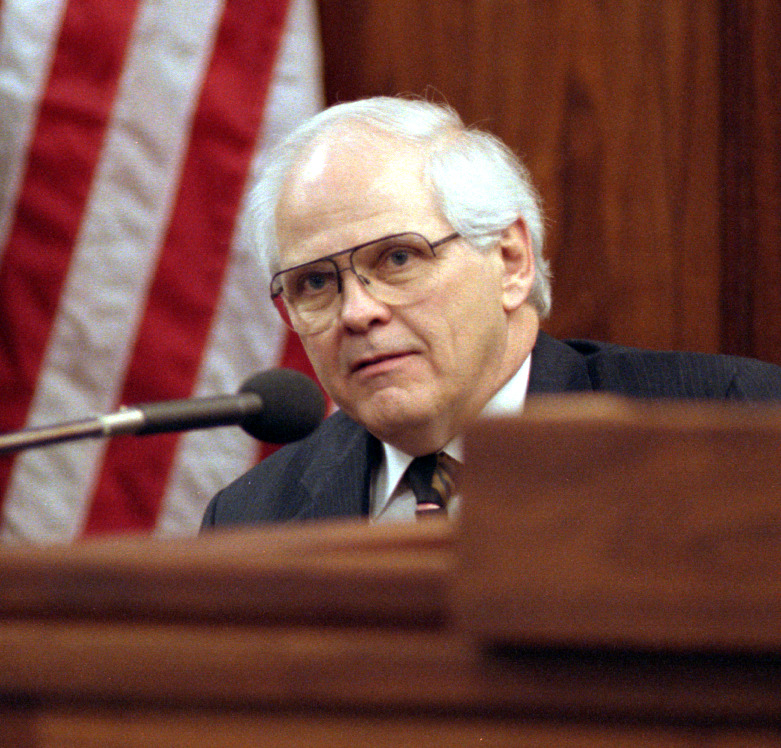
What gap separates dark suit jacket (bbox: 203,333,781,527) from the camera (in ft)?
4.94

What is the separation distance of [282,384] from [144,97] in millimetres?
1153

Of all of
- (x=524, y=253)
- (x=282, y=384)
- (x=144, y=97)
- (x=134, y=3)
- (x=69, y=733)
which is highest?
(x=134, y=3)

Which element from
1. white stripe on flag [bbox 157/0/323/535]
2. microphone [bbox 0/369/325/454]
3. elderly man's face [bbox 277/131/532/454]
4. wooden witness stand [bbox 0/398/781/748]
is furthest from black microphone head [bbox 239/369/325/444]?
white stripe on flag [bbox 157/0/323/535]

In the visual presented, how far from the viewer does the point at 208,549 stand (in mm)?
409

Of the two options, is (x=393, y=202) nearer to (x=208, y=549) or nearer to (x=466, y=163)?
(x=466, y=163)

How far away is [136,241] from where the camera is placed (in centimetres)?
185

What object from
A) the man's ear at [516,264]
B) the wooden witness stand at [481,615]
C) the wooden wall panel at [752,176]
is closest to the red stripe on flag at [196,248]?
the man's ear at [516,264]

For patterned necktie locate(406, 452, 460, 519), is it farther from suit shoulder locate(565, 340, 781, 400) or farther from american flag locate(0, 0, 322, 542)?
american flag locate(0, 0, 322, 542)

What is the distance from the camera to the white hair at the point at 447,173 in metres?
1.54

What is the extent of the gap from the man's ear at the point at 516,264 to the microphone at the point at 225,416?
2.37 ft

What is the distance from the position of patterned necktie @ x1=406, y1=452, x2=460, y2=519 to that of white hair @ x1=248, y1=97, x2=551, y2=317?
323mm

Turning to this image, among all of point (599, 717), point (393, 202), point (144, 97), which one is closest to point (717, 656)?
point (599, 717)

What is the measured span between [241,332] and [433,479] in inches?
21.4

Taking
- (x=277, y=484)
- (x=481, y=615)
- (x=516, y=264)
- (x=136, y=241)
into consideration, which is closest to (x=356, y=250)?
(x=516, y=264)
